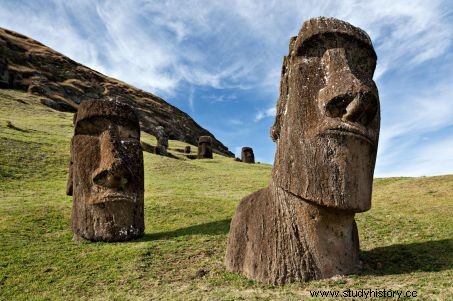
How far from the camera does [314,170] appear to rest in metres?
6.76

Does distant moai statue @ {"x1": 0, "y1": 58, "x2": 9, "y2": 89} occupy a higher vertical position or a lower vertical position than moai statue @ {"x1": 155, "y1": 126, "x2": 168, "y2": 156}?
higher

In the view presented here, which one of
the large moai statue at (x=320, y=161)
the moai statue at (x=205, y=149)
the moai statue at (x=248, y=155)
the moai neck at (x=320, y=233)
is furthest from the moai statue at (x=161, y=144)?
the moai neck at (x=320, y=233)

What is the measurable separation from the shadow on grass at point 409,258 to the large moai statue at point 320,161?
581 mm

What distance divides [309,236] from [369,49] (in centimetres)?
324

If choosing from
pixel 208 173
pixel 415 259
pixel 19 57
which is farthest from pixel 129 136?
pixel 19 57

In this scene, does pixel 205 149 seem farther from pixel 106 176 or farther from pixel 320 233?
pixel 320 233

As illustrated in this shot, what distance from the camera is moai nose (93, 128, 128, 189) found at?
1096cm

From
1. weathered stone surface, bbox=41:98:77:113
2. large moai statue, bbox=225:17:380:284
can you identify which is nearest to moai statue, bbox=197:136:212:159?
weathered stone surface, bbox=41:98:77:113

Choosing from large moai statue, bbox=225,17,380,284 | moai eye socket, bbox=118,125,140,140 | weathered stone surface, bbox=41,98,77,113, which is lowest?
large moai statue, bbox=225,17,380,284

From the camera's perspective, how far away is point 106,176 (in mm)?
10992

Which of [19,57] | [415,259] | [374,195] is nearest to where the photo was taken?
[415,259]

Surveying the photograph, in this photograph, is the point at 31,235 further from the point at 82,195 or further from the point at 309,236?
the point at 309,236

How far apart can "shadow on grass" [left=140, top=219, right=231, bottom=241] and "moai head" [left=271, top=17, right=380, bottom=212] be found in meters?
4.92

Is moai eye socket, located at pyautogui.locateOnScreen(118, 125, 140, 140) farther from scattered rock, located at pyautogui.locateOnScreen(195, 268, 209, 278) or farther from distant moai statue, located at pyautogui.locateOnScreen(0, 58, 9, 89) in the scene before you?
distant moai statue, located at pyautogui.locateOnScreen(0, 58, 9, 89)
